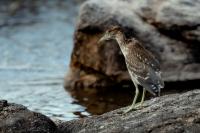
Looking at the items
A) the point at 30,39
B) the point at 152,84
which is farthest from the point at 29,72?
the point at 152,84

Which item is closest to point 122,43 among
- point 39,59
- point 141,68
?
point 141,68

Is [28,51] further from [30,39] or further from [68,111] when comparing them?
[68,111]

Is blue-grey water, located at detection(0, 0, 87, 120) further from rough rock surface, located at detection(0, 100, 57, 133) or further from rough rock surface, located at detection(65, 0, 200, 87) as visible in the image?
rough rock surface, located at detection(0, 100, 57, 133)

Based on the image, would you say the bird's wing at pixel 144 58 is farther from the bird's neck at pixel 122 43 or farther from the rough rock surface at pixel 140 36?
the rough rock surface at pixel 140 36

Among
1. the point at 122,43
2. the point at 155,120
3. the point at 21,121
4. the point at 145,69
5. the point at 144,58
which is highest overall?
the point at 122,43

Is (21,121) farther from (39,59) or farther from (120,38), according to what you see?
(39,59)

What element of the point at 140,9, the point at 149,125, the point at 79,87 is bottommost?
the point at 149,125

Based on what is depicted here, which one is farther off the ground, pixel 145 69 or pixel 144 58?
pixel 144 58
